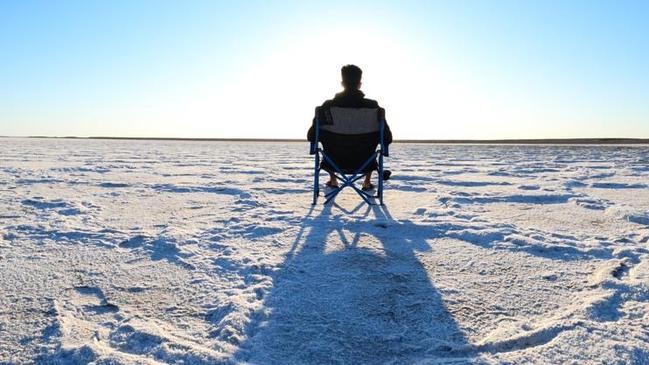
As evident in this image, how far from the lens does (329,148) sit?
417 centimetres

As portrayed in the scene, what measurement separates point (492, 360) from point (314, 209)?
2566mm

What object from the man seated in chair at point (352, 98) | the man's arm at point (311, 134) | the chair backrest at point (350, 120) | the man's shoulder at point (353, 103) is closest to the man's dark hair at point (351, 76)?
the man seated in chair at point (352, 98)

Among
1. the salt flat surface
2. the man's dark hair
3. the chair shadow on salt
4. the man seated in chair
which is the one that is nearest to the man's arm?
the man seated in chair

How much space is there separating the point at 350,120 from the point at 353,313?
2.60m

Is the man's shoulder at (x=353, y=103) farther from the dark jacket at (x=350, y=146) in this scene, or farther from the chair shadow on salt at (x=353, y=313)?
the chair shadow on salt at (x=353, y=313)

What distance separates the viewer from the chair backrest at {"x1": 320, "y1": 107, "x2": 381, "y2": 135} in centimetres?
398

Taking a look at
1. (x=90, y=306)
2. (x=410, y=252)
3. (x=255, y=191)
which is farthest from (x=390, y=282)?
(x=255, y=191)

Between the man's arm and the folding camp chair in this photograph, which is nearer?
the folding camp chair

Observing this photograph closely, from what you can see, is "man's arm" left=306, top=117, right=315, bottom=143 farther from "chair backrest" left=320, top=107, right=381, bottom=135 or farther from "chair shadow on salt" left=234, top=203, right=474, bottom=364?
"chair shadow on salt" left=234, top=203, right=474, bottom=364

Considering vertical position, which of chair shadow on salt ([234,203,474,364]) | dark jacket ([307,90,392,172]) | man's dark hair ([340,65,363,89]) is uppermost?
man's dark hair ([340,65,363,89])

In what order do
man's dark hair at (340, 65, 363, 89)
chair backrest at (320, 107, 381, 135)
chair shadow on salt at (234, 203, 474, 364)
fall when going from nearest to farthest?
chair shadow on salt at (234, 203, 474, 364), chair backrest at (320, 107, 381, 135), man's dark hair at (340, 65, 363, 89)

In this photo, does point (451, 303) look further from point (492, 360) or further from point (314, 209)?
point (314, 209)

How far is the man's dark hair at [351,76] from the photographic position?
4102 millimetres

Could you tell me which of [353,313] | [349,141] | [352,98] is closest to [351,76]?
[352,98]
